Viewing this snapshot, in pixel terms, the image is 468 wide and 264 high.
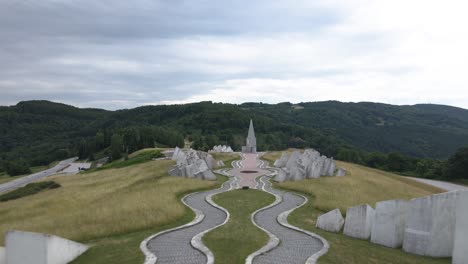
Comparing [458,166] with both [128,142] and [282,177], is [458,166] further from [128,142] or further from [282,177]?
[128,142]

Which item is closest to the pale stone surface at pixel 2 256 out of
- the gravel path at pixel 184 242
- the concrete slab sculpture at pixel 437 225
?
the gravel path at pixel 184 242

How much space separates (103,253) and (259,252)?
20.0 ft

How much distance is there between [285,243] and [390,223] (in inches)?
193

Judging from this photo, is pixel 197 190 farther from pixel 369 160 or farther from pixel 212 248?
pixel 369 160

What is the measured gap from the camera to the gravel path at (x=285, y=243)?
14211 mm

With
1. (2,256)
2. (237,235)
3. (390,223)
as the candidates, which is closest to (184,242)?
(237,235)

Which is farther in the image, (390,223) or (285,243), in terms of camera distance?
(390,223)

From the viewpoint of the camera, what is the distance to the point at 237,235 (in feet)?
55.6

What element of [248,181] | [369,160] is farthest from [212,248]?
[369,160]

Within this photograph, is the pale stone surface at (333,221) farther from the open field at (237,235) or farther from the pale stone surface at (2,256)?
the pale stone surface at (2,256)

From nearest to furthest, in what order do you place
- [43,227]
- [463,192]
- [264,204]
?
[463,192], [43,227], [264,204]

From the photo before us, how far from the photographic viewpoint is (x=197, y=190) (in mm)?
29719

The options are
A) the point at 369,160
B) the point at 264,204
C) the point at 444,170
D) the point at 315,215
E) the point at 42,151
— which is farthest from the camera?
the point at 42,151

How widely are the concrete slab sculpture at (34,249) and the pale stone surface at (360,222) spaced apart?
12591 millimetres
